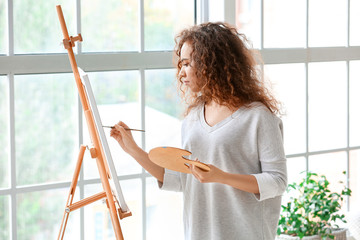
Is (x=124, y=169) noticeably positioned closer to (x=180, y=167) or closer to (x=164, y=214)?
(x=164, y=214)

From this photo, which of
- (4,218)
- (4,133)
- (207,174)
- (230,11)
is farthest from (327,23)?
(4,218)

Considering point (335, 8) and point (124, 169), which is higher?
point (335, 8)

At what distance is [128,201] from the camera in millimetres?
2717

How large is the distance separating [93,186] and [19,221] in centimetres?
34

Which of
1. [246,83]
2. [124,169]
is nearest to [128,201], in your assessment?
[124,169]

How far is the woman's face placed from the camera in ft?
6.91

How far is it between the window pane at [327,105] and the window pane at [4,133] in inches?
67.2

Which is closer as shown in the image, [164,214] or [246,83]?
[246,83]

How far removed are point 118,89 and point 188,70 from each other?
61 cm

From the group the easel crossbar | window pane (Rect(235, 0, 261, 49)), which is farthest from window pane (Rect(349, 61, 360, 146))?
the easel crossbar

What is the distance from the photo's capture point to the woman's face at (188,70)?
6.91ft

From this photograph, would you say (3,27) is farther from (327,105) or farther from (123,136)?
(327,105)

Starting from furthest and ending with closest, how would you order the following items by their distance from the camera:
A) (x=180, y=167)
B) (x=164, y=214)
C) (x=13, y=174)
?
(x=164, y=214), (x=13, y=174), (x=180, y=167)

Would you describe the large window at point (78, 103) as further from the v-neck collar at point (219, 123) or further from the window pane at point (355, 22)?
the window pane at point (355, 22)
